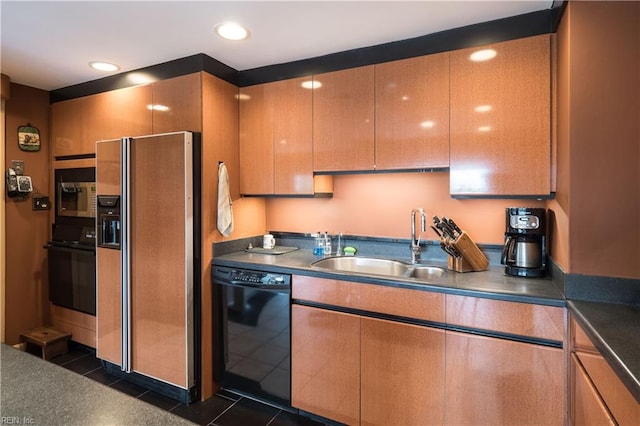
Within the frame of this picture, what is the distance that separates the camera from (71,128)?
2.97 meters

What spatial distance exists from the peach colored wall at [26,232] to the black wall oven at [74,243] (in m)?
0.09

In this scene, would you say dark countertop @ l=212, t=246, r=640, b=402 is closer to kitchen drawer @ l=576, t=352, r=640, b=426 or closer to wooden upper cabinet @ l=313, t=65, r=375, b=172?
kitchen drawer @ l=576, t=352, r=640, b=426

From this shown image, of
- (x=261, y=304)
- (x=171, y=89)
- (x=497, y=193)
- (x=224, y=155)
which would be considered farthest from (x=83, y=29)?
(x=497, y=193)

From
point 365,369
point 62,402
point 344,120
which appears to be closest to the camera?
point 62,402

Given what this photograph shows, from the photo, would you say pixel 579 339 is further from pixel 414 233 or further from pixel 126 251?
pixel 126 251

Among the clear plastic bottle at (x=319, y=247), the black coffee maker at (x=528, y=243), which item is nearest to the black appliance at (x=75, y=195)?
the clear plastic bottle at (x=319, y=247)

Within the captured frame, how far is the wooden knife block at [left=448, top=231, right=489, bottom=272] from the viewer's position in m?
1.94

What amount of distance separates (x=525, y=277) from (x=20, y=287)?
3.82m

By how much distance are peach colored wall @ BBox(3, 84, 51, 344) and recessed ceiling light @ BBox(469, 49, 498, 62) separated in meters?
3.53

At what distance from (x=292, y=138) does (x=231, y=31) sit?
0.76 metres

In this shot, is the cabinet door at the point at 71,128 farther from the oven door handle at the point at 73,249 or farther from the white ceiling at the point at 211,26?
the oven door handle at the point at 73,249

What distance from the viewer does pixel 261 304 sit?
2.14 m

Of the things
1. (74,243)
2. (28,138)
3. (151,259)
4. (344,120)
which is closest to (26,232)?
(74,243)

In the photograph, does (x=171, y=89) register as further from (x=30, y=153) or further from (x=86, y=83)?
(x=30, y=153)
